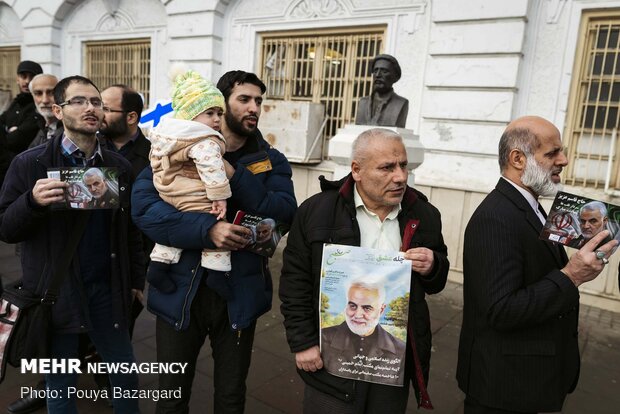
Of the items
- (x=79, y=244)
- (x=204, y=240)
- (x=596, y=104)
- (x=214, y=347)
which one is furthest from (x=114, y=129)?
(x=596, y=104)

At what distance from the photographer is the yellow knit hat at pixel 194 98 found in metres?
2.01

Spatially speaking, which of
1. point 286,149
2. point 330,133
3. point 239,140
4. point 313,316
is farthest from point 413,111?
point 313,316

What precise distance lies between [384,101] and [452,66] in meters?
1.63

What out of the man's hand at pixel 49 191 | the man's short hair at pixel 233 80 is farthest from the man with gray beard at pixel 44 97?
the man's short hair at pixel 233 80

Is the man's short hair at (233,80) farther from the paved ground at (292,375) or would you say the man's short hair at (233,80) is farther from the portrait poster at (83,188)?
the paved ground at (292,375)

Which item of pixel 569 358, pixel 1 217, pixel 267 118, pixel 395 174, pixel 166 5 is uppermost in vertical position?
pixel 166 5

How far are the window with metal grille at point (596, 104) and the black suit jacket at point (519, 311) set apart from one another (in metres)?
4.25

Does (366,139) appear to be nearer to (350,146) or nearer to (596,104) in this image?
(350,146)

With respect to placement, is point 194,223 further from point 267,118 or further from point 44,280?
point 267,118

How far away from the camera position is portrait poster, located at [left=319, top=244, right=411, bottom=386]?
1.75m

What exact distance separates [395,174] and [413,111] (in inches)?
187

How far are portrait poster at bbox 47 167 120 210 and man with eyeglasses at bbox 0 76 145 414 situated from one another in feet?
0.11

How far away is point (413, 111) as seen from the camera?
20.5ft

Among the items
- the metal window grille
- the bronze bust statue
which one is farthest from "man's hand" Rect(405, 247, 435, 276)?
the metal window grille
